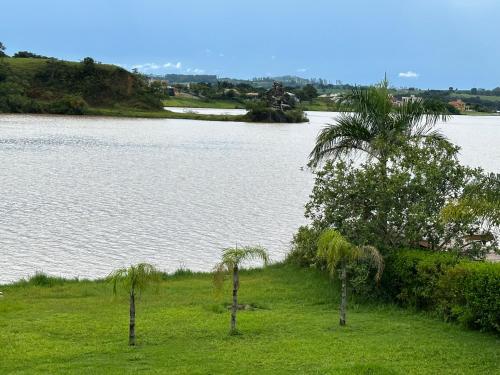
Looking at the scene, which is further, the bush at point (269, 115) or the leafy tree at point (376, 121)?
the bush at point (269, 115)

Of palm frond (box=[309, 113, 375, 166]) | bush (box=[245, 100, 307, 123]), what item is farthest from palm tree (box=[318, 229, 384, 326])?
bush (box=[245, 100, 307, 123])

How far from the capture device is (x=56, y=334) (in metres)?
15.1

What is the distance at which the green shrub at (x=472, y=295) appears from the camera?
14.8 m

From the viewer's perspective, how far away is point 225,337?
577 inches

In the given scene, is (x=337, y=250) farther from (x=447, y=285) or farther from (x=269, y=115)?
(x=269, y=115)

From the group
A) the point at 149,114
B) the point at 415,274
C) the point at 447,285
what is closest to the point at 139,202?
the point at 415,274

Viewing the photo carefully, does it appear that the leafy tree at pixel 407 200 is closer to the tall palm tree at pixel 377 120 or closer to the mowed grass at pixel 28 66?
the tall palm tree at pixel 377 120

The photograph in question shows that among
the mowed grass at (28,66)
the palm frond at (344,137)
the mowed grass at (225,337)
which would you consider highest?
the mowed grass at (28,66)

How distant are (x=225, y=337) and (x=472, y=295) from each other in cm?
543

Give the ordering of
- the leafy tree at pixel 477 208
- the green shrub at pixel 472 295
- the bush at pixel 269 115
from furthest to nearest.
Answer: the bush at pixel 269 115 < the leafy tree at pixel 477 208 < the green shrub at pixel 472 295

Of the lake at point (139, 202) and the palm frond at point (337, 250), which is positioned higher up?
the palm frond at point (337, 250)

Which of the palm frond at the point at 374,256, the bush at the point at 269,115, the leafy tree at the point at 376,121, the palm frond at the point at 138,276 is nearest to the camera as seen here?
the palm frond at the point at 138,276

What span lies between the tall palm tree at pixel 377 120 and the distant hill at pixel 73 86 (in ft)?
435

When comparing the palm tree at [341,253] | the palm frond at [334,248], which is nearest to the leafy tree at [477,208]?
the palm tree at [341,253]
